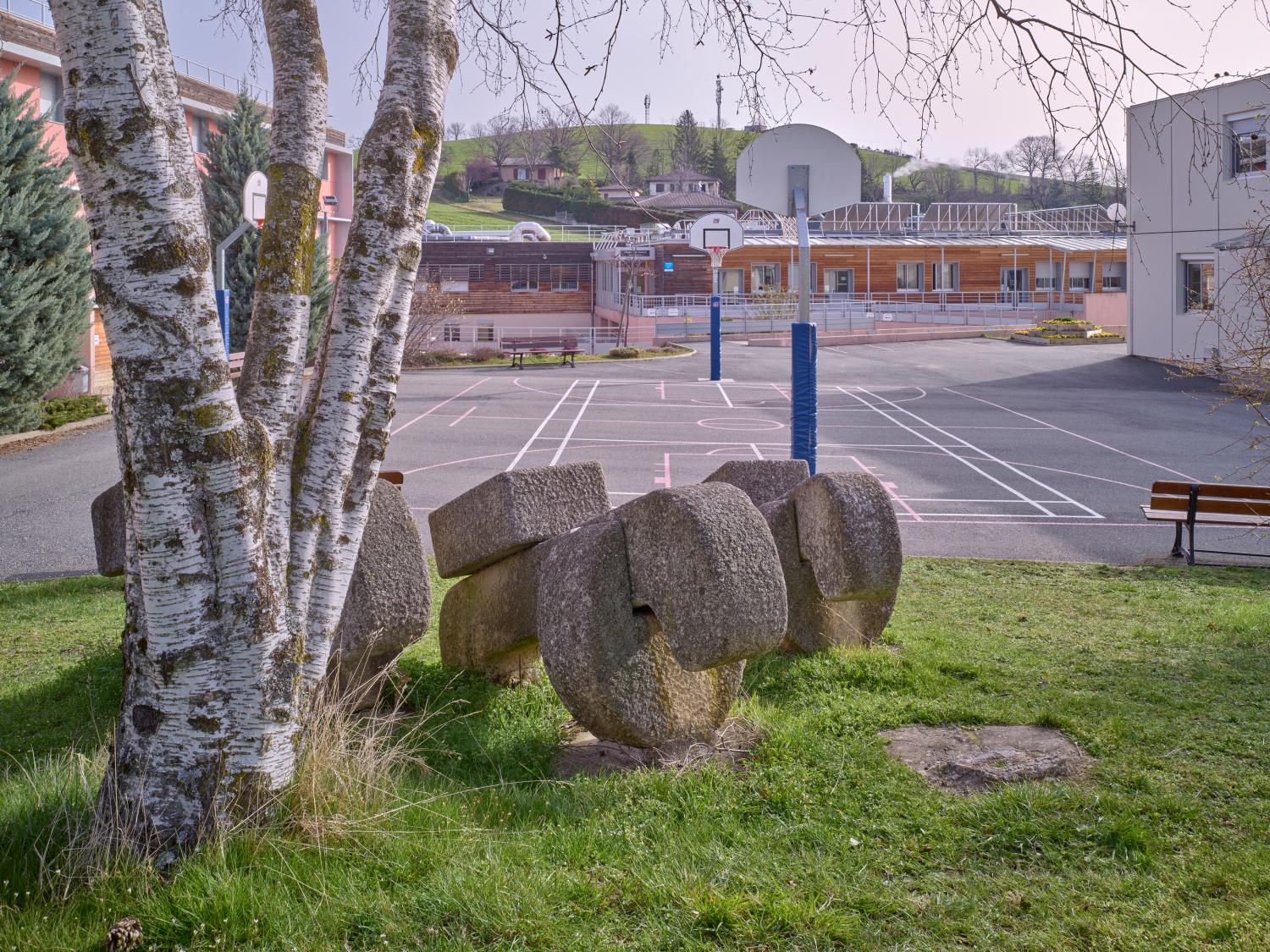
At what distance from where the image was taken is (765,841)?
421 centimetres

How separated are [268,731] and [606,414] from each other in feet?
69.2

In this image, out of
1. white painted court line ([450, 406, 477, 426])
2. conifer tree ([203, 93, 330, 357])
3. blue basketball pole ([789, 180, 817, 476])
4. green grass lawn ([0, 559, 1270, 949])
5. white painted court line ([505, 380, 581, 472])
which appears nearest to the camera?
green grass lawn ([0, 559, 1270, 949])

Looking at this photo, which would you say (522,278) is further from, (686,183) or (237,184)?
(686,183)

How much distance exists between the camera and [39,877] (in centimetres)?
354

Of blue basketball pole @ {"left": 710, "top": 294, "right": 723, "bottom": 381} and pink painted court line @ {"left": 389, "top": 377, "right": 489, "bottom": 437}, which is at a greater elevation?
blue basketball pole @ {"left": 710, "top": 294, "right": 723, "bottom": 381}

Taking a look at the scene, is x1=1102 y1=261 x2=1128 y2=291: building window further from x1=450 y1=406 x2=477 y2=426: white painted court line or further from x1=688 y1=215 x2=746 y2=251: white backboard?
x1=450 y1=406 x2=477 y2=426: white painted court line

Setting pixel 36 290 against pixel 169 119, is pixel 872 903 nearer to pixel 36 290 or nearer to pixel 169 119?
pixel 169 119

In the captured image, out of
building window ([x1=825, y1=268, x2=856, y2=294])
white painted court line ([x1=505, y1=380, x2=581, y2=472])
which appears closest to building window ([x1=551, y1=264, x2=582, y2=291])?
building window ([x1=825, y1=268, x2=856, y2=294])

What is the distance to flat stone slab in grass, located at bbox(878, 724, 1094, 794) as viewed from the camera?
4930 mm

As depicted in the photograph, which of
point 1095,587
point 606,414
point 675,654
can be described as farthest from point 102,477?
point 675,654

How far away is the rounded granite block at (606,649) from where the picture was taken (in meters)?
5.00

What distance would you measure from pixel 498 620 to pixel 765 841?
2350 mm

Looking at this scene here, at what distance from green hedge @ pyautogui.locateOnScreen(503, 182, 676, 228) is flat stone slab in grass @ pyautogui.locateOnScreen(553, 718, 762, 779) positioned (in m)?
89.3

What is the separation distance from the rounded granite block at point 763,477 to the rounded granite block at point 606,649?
2.58 metres
